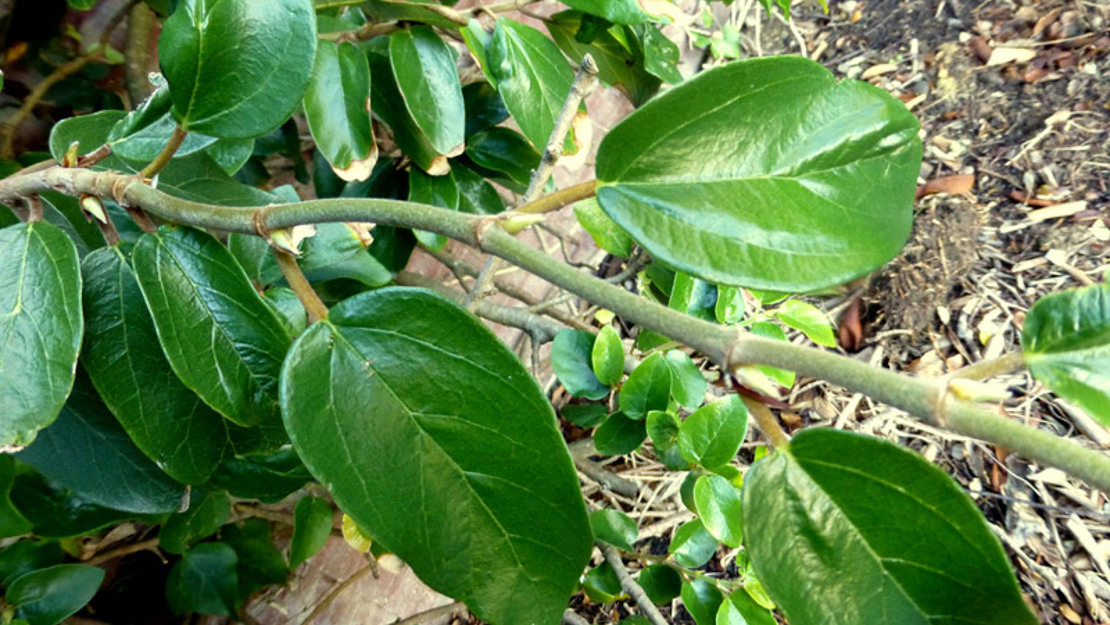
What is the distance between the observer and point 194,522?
0.81 m

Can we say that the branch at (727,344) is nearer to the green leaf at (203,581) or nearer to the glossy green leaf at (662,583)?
the glossy green leaf at (662,583)

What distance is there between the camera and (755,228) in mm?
359

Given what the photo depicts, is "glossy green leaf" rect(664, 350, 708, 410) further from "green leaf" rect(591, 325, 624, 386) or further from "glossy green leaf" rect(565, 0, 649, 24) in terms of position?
"glossy green leaf" rect(565, 0, 649, 24)

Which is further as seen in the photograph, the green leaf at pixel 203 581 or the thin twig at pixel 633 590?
the green leaf at pixel 203 581

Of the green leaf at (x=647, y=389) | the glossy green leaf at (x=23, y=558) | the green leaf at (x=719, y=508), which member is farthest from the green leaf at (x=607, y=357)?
the glossy green leaf at (x=23, y=558)

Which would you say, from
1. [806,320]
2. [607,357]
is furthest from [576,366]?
[806,320]

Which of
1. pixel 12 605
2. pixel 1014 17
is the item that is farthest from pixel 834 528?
pixel 1014 17

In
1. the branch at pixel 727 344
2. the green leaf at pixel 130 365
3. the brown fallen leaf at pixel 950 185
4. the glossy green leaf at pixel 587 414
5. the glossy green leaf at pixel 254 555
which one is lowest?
the glossy green leaf at pixel 254 555

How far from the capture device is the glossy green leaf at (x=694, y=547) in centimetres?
72

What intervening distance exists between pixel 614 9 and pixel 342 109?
0.30 metres

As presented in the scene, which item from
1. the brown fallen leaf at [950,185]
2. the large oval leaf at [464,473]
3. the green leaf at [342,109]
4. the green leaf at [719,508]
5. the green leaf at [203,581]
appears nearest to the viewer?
the large oval leaf at [464,473]

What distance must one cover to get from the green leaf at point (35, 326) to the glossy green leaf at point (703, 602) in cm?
57

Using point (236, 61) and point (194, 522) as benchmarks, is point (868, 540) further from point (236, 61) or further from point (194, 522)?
point (194, 522)

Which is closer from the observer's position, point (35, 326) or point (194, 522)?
point (35, 326)
